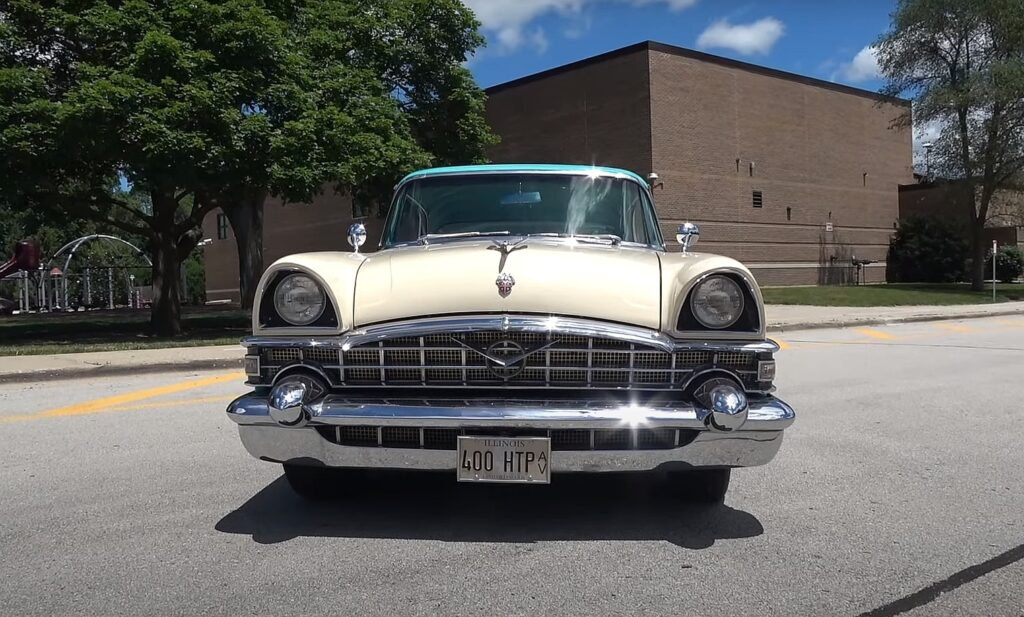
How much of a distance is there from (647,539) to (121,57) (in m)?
14.2

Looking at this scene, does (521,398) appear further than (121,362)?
No

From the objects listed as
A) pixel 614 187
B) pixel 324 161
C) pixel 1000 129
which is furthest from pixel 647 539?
pixel 1000 129

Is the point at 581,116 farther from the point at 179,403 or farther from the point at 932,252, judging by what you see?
the point at 179,403

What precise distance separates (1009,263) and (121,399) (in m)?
38.7

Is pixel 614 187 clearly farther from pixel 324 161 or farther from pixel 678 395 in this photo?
pixel 324 161

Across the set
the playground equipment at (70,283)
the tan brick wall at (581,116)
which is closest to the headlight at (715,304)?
the tan brick wall at (581,116)

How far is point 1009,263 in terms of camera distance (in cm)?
3716

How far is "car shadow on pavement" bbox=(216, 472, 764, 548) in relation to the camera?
12.7ft

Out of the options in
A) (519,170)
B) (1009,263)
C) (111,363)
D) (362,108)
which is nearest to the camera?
(519,170)

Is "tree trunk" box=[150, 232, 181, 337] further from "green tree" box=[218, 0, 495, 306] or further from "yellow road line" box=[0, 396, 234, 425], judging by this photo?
"yellow road line" box=[0, 396, 234, 425]

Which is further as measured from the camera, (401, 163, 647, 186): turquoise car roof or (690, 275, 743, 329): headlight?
(401, 163, 647, 186): turquoise car roof

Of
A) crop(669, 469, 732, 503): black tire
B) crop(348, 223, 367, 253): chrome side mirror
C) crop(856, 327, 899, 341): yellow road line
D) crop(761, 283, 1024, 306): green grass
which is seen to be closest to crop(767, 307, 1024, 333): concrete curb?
crop(856, 327, 899, 341): yellow road line

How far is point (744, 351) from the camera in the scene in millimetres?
3664

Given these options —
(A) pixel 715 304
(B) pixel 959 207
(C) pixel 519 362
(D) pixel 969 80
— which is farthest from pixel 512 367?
(B) pixel 959 207
